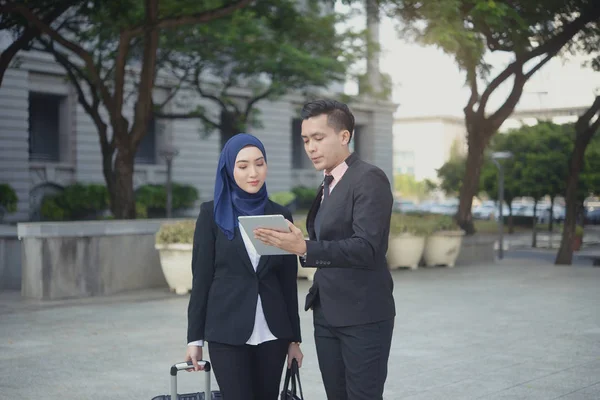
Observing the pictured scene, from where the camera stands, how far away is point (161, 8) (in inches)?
791

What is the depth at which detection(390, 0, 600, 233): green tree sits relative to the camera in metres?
17.2

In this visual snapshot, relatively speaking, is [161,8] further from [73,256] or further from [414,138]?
[414,138]

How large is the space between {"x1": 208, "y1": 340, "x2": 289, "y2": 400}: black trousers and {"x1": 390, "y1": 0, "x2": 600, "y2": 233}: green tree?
13178mm

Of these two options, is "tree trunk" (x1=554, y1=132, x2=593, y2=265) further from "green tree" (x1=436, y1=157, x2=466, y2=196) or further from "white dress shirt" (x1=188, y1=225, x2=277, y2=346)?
"green tree" (x1=436, y1=157, x2=466, y2=196)

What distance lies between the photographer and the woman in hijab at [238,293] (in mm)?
4020

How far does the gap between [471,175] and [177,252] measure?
10.5 metres

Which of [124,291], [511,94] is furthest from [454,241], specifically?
[124,291]

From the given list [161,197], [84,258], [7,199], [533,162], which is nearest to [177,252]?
[84,258]

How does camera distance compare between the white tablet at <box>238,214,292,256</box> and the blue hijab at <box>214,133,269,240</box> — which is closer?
the white tablet at <box>238,214,292,256</box>

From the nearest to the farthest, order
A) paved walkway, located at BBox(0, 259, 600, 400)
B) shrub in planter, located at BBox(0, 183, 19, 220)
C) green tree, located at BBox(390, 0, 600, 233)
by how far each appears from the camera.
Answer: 1. paved walkway, located at BBox(0, 259, 600, 400)
2. green tree, located at BBox(390, 0, 600, 233)
3. shrub in planter, located at BBox(0, 183, 19, 220)

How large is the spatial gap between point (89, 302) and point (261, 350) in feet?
32.3

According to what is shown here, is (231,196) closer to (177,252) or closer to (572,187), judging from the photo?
(177,252)

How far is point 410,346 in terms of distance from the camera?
9.30 metres

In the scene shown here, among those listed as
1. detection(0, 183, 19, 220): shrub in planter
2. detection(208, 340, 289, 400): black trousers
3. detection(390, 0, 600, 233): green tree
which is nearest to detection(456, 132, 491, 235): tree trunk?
detection(390, 0, 600, 233): green tree
